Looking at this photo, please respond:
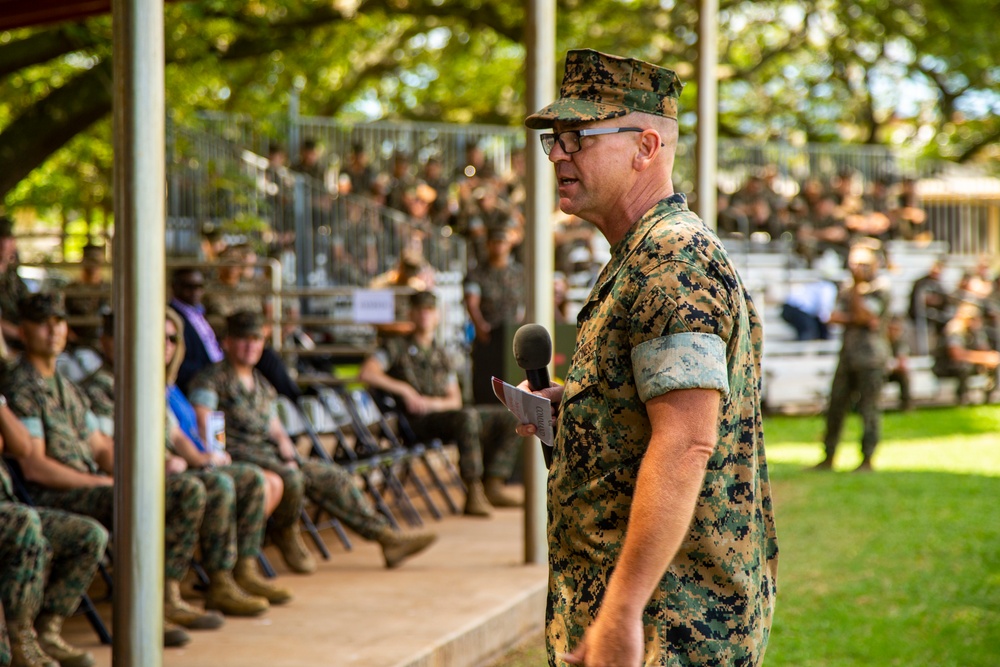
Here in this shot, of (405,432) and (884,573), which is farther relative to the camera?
(405,432)

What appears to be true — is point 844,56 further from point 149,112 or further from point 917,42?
point 149,112

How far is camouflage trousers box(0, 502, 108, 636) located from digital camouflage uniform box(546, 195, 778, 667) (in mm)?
2848

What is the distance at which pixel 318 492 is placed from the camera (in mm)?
7348

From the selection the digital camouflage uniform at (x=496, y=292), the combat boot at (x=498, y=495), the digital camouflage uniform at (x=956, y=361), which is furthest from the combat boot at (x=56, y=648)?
the digital camouflage uniform at (x=956, y=361)

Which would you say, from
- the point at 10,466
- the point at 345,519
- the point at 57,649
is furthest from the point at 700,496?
the point at 345,519

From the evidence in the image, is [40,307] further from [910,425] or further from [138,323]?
[910,425]

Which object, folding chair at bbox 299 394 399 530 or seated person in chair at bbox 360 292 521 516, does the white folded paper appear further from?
seated person in chair at bbox 360 292 521 516

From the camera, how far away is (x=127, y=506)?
4.31m

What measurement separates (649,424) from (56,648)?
3435 millimetres

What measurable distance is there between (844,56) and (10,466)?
2136 cm

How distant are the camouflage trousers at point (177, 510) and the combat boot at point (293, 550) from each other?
3.96 feet

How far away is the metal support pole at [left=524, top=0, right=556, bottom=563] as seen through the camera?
6.89m

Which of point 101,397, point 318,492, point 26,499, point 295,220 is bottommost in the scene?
point 318,492

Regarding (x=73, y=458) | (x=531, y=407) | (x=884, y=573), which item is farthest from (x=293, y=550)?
(x=531, y=407)
